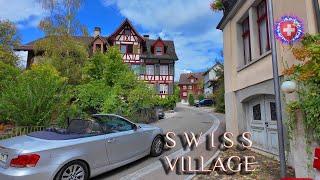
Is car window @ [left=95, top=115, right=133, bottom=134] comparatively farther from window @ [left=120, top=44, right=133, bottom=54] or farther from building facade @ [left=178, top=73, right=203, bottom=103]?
building facade @ [left=178, top=73, right=203, bottom=103]

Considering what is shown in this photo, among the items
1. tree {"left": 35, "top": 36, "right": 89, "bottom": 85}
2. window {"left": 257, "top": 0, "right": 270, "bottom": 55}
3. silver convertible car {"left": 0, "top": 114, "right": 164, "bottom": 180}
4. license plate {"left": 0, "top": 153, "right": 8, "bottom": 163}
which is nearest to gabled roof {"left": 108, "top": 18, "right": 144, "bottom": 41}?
tree {"left": 35, "top": 36, "right": 89, "bottom": 85}

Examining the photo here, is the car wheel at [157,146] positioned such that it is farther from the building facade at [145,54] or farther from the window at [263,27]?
the building facade at [145,54]

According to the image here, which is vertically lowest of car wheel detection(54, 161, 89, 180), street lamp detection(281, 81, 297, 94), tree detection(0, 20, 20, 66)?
car wheel detection(54, 161, 89, 180)

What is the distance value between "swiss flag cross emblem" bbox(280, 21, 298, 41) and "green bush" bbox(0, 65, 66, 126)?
980 centimetres

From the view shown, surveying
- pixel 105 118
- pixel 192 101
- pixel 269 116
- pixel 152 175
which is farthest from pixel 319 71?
pixel 192 101

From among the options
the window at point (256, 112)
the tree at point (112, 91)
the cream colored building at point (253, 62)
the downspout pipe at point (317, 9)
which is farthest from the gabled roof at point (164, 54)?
the downspout pipe at point (317, 9)

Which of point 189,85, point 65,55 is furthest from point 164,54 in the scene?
point 189,85

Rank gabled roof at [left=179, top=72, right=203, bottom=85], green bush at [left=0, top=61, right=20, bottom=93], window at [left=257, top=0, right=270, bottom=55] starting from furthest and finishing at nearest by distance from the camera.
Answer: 1. gabled roof at [left=179, top=72, right=203, bottom=85]
2. green bush at [left=0, top=61, right=20, bottom=93]
3. window at [left=257, top=0, right=270, bottom=55]

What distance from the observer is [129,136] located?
299 inches

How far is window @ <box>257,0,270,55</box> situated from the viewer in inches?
342

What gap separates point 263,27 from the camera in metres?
8.96

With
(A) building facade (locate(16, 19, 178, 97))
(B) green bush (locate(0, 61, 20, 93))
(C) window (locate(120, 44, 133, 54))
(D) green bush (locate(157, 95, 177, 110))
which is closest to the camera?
(B) green bush (locate(0, 61, 20, 93))

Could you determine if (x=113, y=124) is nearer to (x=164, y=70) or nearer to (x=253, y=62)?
(x=253, y=62)

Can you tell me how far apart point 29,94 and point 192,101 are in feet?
152
